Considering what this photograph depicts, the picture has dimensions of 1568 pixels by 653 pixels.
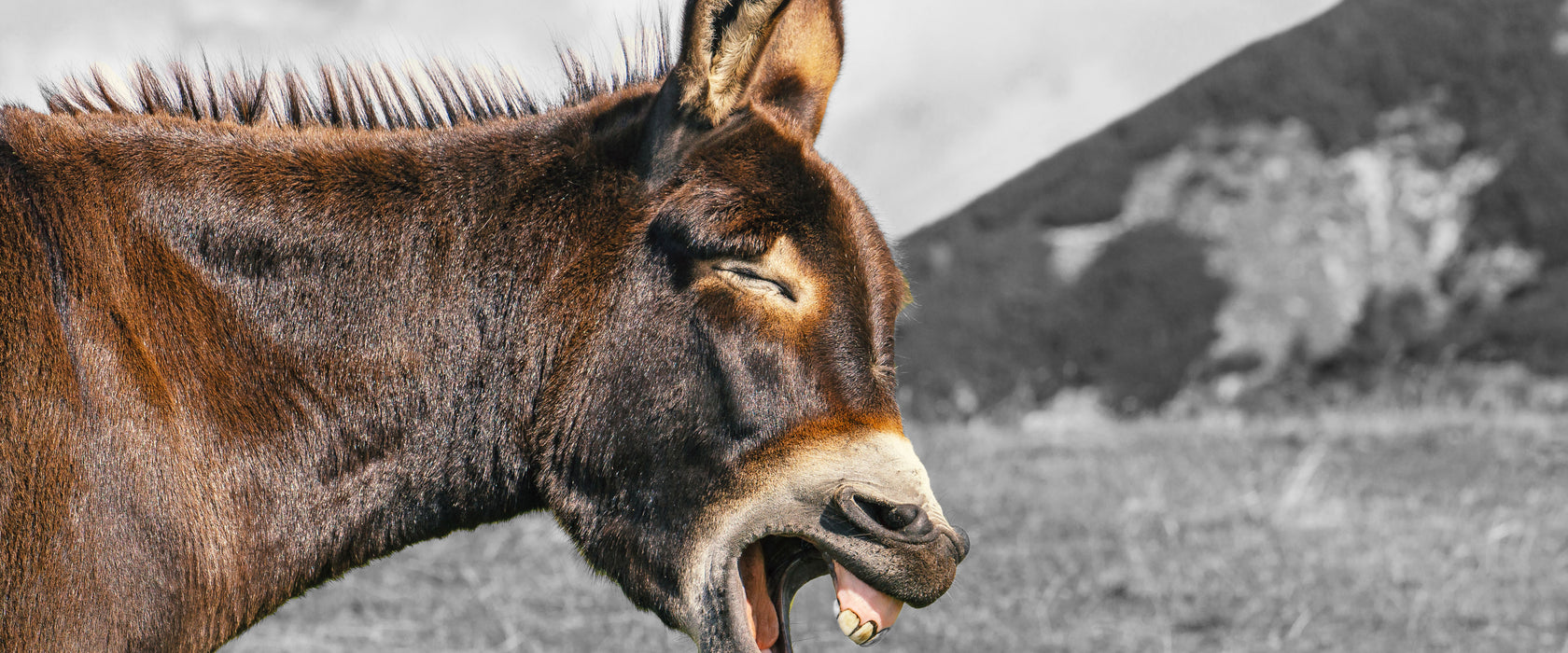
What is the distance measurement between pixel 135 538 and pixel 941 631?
134 inches

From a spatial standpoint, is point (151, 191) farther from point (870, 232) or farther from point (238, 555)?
point (870, 232)

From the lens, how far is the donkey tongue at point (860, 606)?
236cm

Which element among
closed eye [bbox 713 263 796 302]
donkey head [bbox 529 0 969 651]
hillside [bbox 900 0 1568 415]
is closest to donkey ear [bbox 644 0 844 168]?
donkey head [bbox 529 0 969 651]

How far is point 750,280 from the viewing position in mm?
2387

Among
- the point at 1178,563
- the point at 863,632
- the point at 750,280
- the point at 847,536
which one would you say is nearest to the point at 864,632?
the point at 863,632

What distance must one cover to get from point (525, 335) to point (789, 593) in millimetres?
785

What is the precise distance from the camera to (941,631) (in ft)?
15.9

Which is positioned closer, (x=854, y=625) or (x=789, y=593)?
(x=854, y=625)

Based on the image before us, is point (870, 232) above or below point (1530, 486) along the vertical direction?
above

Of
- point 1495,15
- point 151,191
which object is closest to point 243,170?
point 151,191

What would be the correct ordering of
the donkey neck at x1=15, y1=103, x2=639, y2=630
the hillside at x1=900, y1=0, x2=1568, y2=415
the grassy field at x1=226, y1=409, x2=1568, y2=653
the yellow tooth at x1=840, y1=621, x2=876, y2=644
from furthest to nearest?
1. the hillside at x1=900, y1=0, x2=1568, y2=415
2. the grassy field at x1=226, y1=409, x2=1568, y2=653
3. the yellow tooth at x1=840, y1=621, x2=876, y2=644
4. the donkey neck at x1=15, y1=103, x2=639, y2=630

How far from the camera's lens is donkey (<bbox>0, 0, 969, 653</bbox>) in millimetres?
2248

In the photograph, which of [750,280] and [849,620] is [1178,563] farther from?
[750,280]

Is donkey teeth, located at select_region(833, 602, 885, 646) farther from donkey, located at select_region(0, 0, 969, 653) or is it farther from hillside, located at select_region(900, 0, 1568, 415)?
hillside, located at select_region(900, 0, 1568, 415)
